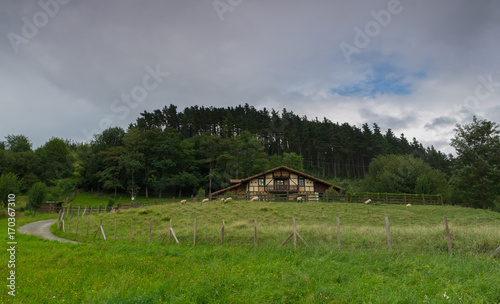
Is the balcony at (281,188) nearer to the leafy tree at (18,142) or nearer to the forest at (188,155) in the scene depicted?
the forest at (188,155)

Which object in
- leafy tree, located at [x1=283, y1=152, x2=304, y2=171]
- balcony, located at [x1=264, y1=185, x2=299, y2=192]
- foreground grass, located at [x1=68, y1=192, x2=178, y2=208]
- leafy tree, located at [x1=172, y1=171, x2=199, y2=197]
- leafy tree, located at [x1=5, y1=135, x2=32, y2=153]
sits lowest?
foreground grass, located at [x1=68, y1=192, x2=178, y2=208]

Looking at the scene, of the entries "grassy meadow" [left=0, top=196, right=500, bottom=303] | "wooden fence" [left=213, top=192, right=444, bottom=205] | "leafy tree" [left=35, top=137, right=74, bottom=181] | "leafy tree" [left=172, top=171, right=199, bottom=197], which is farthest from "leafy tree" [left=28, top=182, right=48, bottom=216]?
"wooden fence" [left=213, top=192, right=444, bottom=205]

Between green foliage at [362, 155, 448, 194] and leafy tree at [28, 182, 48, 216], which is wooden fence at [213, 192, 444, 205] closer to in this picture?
green foliage at [362, 155, 448, 194]

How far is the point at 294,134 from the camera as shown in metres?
80.9

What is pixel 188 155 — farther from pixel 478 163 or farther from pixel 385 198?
pixel 478 163

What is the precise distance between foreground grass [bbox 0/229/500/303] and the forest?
42.9m

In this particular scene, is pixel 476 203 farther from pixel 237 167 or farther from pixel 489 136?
Answer: pixel 237 167

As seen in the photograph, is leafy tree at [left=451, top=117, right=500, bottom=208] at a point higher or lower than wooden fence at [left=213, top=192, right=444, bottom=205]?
higher

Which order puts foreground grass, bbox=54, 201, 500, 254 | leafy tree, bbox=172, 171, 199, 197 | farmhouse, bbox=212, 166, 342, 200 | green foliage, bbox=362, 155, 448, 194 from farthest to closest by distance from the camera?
leafy tree, bbox=172, 171, 199, 197
farmhouse, bbox=212, 166, 342, 200
green foliage, bbox=362, 155, 448, 194
foreground grass, bbox=54, 201, 500, 254

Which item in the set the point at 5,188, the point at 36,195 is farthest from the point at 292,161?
the point at 5,188

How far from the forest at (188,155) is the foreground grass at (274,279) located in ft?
141

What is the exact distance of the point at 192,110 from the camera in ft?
277

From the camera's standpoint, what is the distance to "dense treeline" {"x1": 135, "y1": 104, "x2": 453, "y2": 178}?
80188 millimetres

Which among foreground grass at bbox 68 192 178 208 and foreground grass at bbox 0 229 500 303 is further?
foreground grass at bbox 68 192 178 208
